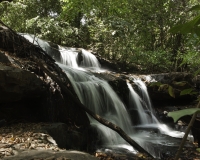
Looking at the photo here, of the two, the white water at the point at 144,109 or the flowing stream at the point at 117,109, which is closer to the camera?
the flowing stream at the point at 117,109

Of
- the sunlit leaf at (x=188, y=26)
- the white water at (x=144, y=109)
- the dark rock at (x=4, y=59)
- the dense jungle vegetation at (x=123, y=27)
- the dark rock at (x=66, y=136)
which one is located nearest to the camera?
the sunlit leaf at (x=188, y=26)

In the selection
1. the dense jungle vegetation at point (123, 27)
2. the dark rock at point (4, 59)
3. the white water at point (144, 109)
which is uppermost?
the dense jungle vegetation at point (123, 27)

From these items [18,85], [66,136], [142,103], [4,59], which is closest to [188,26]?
[66,136]

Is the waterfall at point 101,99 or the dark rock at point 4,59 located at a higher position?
the dark rock at point 4,59

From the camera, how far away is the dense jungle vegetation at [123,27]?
39.0ft

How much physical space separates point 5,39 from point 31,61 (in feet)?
2.91

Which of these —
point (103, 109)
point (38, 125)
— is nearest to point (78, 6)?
point (103, 109)

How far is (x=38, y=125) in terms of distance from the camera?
15.6 feet

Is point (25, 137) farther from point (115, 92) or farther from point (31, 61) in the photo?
point (115, 92)

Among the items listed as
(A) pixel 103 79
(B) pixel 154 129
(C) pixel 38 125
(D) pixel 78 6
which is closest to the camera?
(C) pixel 38 125

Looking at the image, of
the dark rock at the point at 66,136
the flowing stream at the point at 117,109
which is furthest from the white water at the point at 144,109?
the dark rock at the point at 66,136

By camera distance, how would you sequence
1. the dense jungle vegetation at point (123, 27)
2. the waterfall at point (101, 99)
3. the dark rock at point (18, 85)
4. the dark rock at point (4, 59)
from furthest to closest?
1. the dense jungle vegetation at point (123, 27)
2. the waterfall at point (101, 99)
3. the dark rock at point (4, 59)
4. the dark rock at point (18, 85)

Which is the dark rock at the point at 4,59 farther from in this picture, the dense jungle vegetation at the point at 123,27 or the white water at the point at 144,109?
the dense jungle vegetation at the point at 123,27

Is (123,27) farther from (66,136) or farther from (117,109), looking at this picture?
(66,136)
